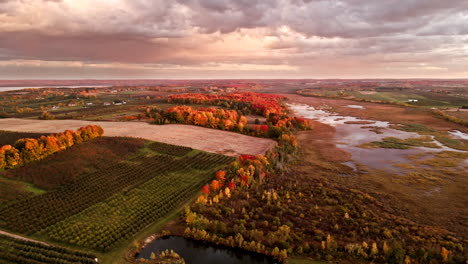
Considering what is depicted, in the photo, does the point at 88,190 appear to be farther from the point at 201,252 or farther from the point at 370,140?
the point at 370,140

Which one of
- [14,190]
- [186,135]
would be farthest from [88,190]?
[186,135]

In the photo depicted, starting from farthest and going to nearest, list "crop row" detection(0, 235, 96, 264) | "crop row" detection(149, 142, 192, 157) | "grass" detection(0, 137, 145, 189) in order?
"crop row" detection(149, 142, 192, 157) → "grass" detection(0, 137, 145, 189) → "crop row" detection(0, 235, 96, 264)

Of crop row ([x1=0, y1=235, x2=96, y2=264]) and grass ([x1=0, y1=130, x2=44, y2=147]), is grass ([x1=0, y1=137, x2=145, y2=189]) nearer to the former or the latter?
crop row ([x1=0, y1=235, x2=96, y2=264])

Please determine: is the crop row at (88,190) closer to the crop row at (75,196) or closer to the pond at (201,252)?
the crop row at (75,196)

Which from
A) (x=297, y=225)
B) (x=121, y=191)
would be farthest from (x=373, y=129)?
(x=121, y=191)

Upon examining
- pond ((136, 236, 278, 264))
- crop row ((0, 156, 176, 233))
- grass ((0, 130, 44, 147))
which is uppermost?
grass ((0, 130, 44, 147))

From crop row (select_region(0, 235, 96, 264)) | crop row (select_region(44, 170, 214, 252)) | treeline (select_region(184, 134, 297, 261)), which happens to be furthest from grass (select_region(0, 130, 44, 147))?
treeline (select_region(184, 134, 297, 261))

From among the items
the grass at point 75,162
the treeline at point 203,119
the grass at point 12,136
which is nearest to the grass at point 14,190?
the grass at point 75,162
